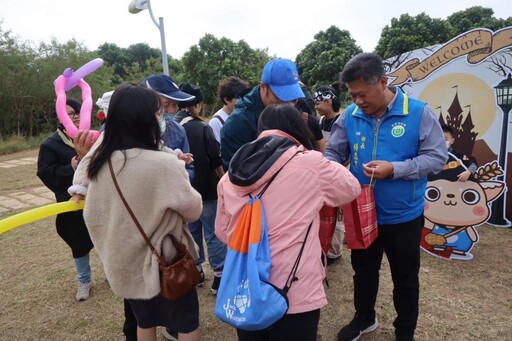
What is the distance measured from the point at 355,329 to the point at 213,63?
52.7ft

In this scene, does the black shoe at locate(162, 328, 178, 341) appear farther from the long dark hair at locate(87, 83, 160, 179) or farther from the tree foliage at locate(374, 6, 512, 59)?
the tree foliage at locate(374, 6, 512, 59)

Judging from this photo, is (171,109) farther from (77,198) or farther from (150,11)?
(150,11)

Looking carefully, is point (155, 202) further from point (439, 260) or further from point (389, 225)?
point (439, 260)

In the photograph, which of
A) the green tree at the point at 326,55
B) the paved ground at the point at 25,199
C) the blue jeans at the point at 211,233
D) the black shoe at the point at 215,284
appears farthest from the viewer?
the green tree at the point at 326,55

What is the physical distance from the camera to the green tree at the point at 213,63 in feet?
54.8

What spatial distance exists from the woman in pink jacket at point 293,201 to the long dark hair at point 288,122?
2.8 inches

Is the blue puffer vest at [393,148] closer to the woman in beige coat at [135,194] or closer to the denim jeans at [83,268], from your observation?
the woman in beige coat at [135,194]

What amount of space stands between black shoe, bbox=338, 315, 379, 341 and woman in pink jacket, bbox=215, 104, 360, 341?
1033 mm

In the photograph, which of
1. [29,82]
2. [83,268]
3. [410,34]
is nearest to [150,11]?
[83,268]

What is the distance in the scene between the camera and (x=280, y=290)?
4.49ft

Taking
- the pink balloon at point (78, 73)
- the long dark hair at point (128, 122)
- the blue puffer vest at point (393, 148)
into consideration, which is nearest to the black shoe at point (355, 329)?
the blue puffer vest at point (393, 148)

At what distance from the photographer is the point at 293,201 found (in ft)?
4.66

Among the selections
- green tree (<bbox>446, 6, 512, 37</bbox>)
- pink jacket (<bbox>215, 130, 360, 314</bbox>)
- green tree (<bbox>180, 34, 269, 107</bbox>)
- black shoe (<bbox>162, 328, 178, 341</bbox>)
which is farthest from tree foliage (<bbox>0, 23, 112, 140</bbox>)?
green tree (<bbox>446, 6, 512, 37</bbox>)

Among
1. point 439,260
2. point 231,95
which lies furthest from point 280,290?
point 439,260
